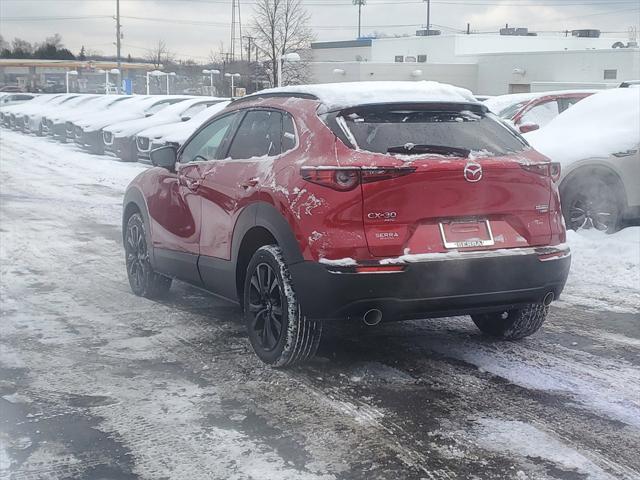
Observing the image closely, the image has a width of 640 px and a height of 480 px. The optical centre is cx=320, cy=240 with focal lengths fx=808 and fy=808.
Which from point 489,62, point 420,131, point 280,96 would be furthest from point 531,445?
point 489,62

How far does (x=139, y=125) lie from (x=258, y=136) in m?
16.0

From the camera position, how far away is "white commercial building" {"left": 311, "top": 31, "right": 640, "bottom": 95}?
146ft

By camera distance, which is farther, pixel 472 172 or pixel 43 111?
pixel 43 111

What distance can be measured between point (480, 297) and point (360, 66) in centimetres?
5321

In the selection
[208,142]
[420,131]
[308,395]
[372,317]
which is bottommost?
[308,395]

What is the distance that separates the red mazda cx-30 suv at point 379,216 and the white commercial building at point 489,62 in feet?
130

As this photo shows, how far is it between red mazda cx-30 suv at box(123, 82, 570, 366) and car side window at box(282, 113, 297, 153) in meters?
0.01

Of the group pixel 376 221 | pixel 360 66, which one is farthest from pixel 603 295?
pixel 360 66

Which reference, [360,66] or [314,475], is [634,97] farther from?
[360,66]

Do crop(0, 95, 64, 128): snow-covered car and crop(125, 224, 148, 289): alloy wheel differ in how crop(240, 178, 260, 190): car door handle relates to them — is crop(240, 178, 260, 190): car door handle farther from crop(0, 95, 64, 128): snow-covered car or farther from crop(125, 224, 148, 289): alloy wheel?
crop(0, 95, 64, 128): snow-covered car

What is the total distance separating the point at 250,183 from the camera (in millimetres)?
5016

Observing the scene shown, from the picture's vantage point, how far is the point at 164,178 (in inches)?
252

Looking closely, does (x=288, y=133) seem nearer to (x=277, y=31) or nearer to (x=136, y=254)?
(x=136, y=254)

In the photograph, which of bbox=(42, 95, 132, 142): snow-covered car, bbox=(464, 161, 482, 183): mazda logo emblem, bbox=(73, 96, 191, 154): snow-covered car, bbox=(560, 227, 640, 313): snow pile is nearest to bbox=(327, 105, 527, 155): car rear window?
bbox=(464, 161, 482, 183): mazda logo emblem
